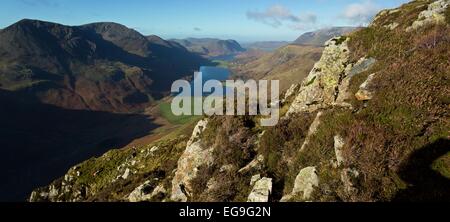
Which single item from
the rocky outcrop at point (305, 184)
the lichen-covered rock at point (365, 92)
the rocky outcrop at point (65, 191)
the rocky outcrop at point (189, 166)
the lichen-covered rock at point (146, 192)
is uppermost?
the lichen-covered rock at point (365, 92)

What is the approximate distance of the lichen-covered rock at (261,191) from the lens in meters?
17.6

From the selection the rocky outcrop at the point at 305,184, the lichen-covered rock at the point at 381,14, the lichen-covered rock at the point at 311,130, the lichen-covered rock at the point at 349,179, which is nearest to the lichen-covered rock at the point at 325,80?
the lichen-covered rock at the point at 381,14

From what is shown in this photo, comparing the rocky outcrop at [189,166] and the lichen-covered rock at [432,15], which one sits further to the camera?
the lichen-covered rock at [432,15]

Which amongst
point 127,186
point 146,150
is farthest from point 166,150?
point 127,186

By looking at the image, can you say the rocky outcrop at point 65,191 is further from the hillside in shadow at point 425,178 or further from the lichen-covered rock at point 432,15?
the lichen-covered rock at point 432,15

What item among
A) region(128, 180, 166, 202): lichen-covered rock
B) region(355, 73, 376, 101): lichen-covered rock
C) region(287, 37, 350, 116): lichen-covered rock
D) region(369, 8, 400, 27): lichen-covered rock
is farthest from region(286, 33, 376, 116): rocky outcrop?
region(128, 180, 166, 202): lichen-covered rock

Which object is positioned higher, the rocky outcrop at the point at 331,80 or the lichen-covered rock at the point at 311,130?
the rocky outcrop at the point at 331,80

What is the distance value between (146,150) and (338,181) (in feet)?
110

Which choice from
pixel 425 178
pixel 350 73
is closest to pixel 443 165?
pixel 425 178

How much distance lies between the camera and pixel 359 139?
16.5m

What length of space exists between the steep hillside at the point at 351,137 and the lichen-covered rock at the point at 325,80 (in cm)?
10

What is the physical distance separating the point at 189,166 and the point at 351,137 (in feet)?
46.6

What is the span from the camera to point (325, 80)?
29281 millimetres

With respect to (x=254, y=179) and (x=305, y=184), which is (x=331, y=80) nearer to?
(x=254, y=179)
